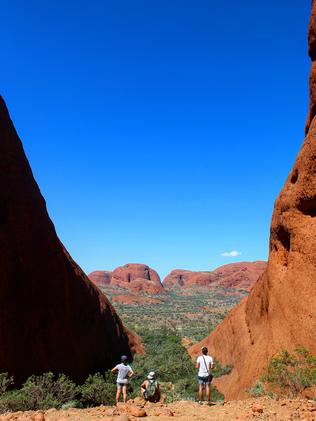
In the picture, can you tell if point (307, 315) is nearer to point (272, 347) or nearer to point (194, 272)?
point (272, 347)

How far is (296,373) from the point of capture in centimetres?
976

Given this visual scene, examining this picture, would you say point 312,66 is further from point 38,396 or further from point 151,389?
point 38,396

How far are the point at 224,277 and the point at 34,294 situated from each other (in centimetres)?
12829

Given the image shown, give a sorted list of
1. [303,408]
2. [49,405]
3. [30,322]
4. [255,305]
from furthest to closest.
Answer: [255,305] → [30,322] → [49,405] → [303,408]

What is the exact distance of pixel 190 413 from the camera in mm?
7445

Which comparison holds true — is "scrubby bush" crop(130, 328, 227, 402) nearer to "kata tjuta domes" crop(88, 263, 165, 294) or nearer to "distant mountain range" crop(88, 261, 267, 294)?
"distant mountain range" crop(88, 261, 267, 294)

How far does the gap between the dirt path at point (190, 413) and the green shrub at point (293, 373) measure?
1630 millimetres

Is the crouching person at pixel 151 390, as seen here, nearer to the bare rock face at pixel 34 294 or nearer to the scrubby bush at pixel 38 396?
the scrubby bush at pixel 38 396

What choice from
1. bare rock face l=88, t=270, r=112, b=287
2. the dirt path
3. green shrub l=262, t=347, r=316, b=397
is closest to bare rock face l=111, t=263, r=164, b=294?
bare rock face l=88, t=270, r=112, b=287

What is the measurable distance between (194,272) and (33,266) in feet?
475

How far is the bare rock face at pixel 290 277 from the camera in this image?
1188 centimetres

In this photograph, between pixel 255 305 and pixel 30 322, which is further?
pixel 255 305

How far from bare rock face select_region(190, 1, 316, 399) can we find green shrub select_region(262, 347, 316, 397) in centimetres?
76

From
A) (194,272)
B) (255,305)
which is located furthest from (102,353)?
(194,272)
